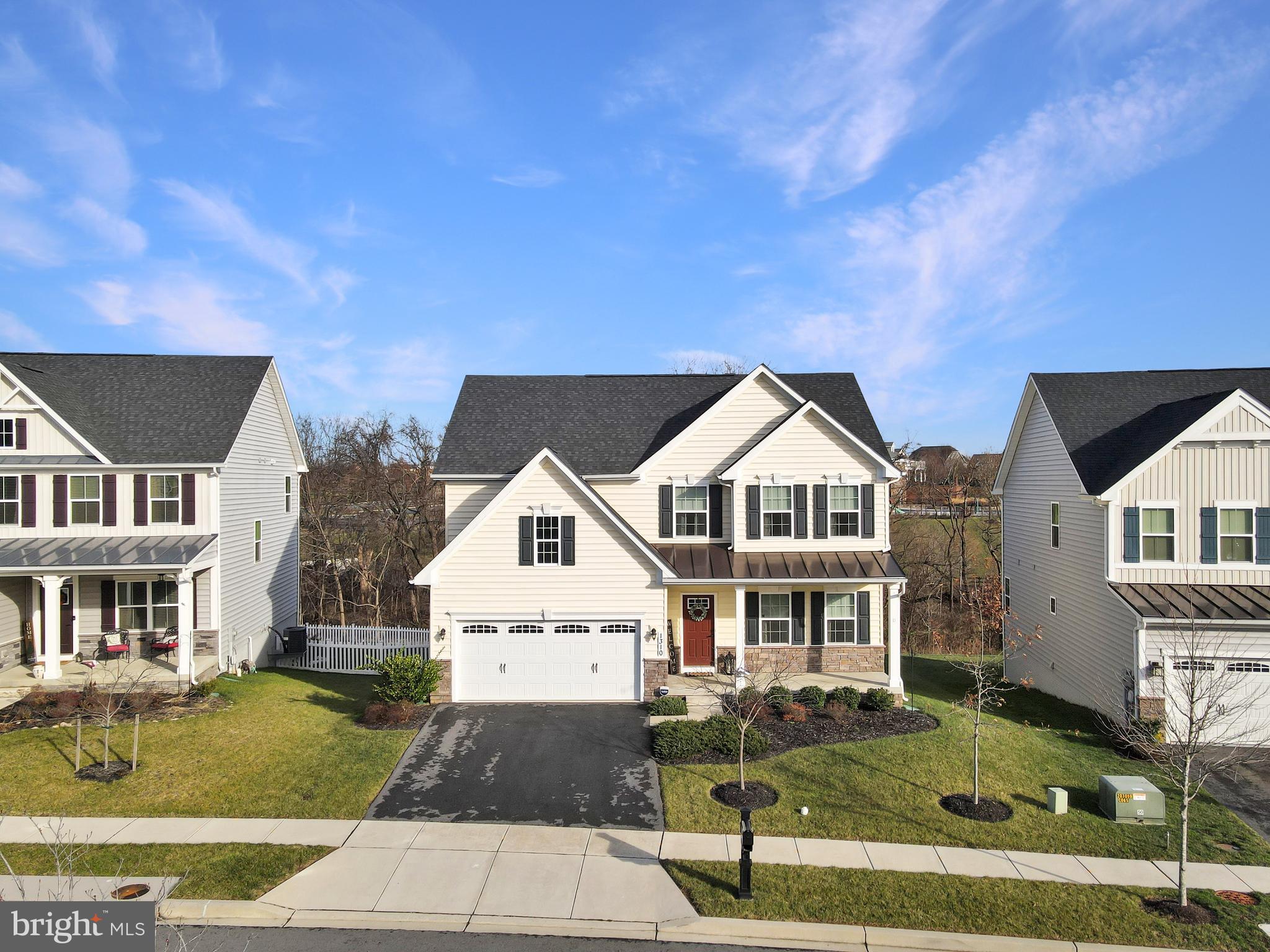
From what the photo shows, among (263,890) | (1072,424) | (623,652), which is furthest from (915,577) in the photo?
(263,890)

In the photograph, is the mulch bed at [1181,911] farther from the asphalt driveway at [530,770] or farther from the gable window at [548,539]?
the gable window at [548,539]

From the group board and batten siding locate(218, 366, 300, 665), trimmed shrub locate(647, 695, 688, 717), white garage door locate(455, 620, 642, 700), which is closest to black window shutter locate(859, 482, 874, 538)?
white garage door locate(455, 620, 642, 700)

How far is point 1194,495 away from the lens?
19.0 metres

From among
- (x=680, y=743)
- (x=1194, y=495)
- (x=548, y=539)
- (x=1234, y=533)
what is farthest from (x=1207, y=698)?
(x=548, y=539)

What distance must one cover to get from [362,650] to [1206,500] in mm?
25675

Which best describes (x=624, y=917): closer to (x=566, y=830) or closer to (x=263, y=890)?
(x=566, y=830)

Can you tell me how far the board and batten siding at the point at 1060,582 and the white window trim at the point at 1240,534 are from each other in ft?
9.12

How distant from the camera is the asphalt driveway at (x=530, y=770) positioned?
42.9 feet

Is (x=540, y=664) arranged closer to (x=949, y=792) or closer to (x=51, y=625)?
(x=949, y=792)

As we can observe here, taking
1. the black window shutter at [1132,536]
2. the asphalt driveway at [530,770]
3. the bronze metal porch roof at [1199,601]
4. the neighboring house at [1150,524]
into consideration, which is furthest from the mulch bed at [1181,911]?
the black window shutter at [1132,536]

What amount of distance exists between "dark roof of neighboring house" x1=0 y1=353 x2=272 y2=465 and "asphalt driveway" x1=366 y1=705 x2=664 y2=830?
1179 centimetres

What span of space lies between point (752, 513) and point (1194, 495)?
11664mm

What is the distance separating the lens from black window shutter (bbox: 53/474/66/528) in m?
20.9

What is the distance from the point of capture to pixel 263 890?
10352mm
